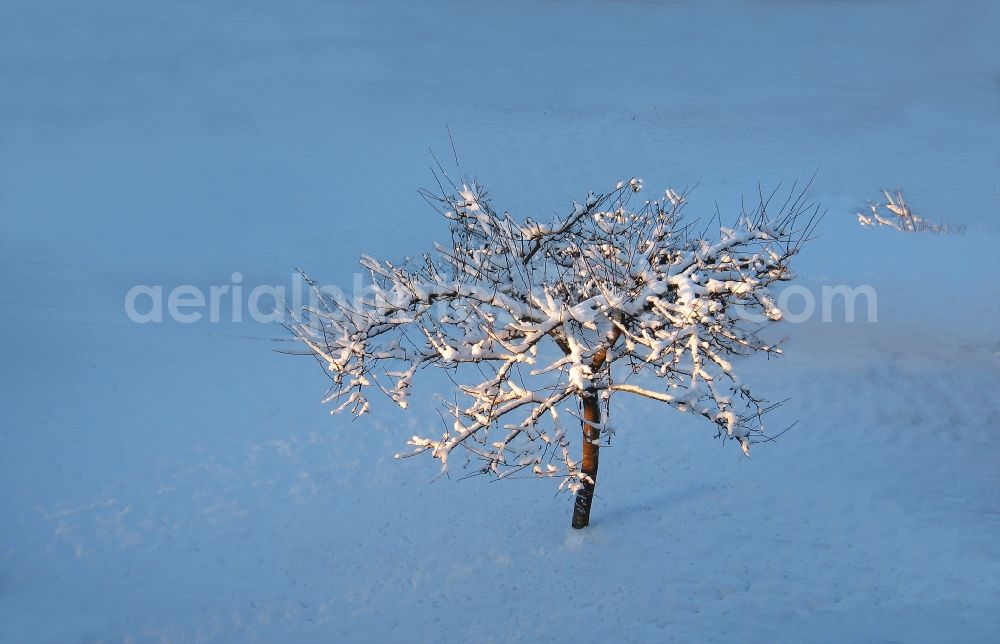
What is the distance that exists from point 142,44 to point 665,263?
4014 cm

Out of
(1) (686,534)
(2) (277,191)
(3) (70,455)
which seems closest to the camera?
(1) (686,534)

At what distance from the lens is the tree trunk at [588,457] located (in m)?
14.3

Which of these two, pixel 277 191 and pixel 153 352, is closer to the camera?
pixel 153 352

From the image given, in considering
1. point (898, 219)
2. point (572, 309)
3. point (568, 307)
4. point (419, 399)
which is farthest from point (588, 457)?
point (898, 219)

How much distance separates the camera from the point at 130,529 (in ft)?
56.3

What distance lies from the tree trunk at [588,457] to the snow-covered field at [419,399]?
469 millimetres

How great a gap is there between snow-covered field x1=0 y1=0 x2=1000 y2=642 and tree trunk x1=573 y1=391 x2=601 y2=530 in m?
0.47

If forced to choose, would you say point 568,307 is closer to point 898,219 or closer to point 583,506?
point 583,506

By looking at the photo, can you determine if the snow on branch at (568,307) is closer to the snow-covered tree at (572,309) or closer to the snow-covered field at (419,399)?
the snow-covered tree at (572,309)

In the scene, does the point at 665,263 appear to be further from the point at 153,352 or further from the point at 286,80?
the point at 286,80

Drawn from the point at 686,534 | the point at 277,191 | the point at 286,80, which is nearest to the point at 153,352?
the point at 277,191

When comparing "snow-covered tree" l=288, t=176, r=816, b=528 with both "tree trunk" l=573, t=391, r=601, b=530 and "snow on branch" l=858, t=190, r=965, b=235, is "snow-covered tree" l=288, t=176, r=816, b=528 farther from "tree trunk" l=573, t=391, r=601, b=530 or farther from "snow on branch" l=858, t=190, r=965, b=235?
"snow on branch" l=858, t=190, r=965, b=235

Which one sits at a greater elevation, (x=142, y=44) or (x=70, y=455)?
(x=142, y=44)

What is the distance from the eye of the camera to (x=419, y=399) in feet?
68.9
